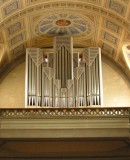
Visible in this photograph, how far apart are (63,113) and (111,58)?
4.52 meters

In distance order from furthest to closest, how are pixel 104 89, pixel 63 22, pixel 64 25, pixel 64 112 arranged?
pixel 104 89
pixel 64 25
pixel 63 22
pixel 64 112

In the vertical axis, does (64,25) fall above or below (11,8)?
below

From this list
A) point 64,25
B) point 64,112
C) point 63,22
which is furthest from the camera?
point 64,25

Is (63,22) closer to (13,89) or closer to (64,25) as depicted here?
(64,25)

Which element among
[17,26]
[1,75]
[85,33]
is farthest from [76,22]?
[1,75]

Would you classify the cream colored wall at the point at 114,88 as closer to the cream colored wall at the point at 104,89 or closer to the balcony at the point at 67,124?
the cream colored wall at the point at 104,89

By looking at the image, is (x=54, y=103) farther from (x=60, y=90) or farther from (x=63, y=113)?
(x=63, y=113)

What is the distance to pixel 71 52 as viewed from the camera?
1781cm

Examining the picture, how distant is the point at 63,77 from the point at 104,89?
6.52 feet

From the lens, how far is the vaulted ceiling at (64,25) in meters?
15.9

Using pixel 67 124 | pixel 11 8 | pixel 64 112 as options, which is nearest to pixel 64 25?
pixel 11 8

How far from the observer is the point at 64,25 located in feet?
58.1

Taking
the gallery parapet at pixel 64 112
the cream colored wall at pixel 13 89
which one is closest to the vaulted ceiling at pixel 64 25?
the cream colored wall at pixel 13 89

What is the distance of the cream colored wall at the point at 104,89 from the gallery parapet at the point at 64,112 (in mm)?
2745
